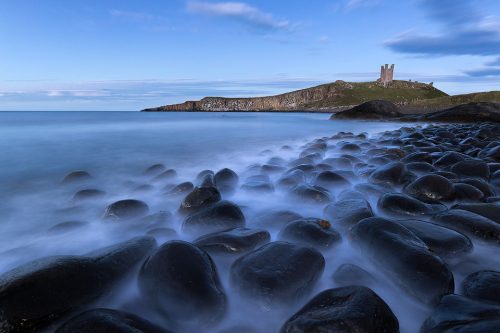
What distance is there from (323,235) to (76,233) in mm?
2449

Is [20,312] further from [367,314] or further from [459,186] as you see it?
[459,186]

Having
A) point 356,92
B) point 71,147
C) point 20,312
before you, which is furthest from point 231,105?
point 20,312

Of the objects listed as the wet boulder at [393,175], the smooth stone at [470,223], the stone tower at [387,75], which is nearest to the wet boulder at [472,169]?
the wet boulder at [393,175]

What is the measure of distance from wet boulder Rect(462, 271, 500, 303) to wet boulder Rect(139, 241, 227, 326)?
4.92 feet

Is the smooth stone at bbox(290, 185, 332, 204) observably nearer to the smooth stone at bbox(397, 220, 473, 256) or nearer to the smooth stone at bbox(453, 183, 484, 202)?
the smooth stone at bbox(397, 220, 473, 256)

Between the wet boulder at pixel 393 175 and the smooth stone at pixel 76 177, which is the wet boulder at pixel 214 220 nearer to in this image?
the wet boulder at pixel 393 175

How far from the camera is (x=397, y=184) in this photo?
4129mm

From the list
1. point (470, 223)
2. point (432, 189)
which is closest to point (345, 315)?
point (470, 223)

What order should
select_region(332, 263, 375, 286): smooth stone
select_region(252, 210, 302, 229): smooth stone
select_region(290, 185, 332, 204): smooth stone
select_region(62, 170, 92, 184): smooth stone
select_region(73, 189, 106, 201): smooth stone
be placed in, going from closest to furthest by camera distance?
select_region(332, 263, 375, 286): smooth stone, select_region(252, 210, 302, 229): smooth stone, select_region(290, 185, 332, 204): smooth stone, select_region(73, 189, 106, 201): smooth stone, select_region(62, 170, 92, 184): smooth stone

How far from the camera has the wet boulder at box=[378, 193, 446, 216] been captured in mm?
3021

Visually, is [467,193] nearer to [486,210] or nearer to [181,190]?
[486,210]

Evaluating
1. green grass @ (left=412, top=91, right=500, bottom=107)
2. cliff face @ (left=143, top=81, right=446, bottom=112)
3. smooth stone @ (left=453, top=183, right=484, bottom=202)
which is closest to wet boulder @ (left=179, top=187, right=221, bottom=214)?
smooth stone @ (left=453, top=183, right=484, bottom=202)

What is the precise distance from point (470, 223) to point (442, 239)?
487 mm

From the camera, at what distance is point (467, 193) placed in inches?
133
